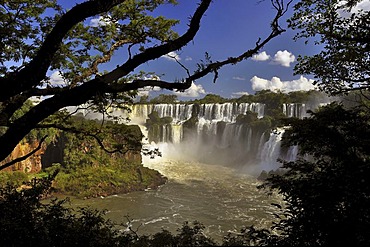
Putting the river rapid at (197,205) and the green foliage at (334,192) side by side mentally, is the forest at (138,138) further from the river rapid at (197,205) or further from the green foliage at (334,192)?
the river rapid at (197,205)

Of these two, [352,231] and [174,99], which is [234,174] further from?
[174,99]

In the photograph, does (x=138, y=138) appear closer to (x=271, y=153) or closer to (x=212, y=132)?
(x=271, y=153)

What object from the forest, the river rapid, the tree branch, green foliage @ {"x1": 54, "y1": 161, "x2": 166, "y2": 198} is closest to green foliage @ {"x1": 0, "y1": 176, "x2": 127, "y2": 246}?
the forest

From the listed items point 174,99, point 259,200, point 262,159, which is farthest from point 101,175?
point 174,99

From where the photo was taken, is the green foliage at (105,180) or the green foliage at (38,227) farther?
the green foliage at (105,180)

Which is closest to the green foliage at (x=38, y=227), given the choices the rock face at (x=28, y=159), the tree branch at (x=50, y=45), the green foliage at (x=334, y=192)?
the tree branch at (x=50, y=45)


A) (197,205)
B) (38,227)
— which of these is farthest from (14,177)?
(38,227)

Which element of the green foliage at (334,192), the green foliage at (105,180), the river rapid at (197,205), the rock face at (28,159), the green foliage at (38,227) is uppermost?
the green foliage at (334,192)
